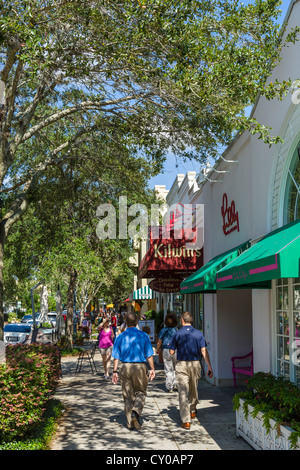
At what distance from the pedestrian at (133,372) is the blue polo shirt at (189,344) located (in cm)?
54

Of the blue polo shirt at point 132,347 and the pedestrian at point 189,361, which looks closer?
the blue polo shirt at point 132,347

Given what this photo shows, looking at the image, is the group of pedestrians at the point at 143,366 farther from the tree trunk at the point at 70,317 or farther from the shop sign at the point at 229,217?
the tree trunk at the point at 70,317

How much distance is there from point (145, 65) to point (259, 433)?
6809 mm

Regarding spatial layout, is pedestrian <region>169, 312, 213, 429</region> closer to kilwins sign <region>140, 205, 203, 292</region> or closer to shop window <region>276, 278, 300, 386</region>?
shop window <region>276, 278, 300, 386</region>

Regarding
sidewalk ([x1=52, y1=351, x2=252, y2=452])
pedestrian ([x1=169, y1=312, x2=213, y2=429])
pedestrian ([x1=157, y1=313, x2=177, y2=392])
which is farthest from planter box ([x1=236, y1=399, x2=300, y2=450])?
pedestrian ([x1=157, y1=313, x2=177, y2=392])

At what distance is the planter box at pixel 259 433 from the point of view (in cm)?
566

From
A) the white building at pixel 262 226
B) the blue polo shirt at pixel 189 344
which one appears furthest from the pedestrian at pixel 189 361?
the white building at pixel 262 226

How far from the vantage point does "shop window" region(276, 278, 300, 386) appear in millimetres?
7255

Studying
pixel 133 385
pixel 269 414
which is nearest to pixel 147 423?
pixel 133 385

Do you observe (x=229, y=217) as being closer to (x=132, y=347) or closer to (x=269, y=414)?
(x=132, y=347)

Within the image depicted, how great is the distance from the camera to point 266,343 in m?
8.56

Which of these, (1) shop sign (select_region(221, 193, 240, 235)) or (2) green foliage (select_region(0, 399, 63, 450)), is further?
(1) shop sign (select_region(221, 193, 240, 235))

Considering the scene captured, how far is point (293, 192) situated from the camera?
7906 mm

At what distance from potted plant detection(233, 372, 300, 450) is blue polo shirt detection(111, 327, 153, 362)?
5.44ft
